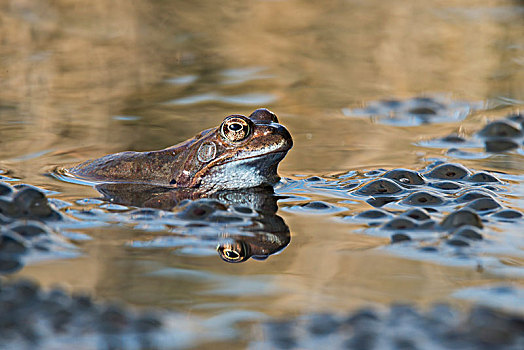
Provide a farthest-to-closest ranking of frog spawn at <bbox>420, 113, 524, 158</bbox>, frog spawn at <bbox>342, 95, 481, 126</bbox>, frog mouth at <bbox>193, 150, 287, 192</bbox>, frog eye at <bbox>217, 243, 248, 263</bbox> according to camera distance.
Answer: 1. frog spawn at <bbox>342, 95, 481, 126</bbox>
2. frog spawn at <bbox>420, 113, 524, 158</bbox>
3. frog mouth at <bbox>193, 150, 287, 192</bbox>
4. frog eye at <bbox>217, 243, 248, 263</bbox>

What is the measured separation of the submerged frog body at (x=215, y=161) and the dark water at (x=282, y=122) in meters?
0.23

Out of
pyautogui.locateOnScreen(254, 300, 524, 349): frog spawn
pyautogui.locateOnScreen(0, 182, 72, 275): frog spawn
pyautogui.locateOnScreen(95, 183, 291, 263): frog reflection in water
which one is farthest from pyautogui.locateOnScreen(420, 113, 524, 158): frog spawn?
pyautogui.locateOnScreen(0, 182, 72, 275): frog spawn

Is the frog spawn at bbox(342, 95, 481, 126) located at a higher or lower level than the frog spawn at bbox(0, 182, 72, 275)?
higher

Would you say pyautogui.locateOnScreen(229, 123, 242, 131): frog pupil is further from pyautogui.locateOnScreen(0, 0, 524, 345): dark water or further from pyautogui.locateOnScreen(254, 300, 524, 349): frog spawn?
pyautogui.locateOnScreen(254, 300, 524, 349): frog spawn

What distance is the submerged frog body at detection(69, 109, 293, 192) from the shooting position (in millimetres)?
5223

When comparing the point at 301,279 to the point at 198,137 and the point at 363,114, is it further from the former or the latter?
the point at 363,114

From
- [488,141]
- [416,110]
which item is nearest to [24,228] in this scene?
[488,141]

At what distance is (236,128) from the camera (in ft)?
17.3

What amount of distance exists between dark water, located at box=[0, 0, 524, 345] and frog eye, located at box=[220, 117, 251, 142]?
0.45 m

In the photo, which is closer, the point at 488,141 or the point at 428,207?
the point at 428,207

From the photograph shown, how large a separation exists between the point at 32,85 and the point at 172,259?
4982 mm

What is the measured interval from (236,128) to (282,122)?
1.86 m

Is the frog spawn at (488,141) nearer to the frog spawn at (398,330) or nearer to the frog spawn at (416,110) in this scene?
the frog spawn at (416,110)

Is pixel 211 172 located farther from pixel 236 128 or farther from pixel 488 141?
pixel 488 141
